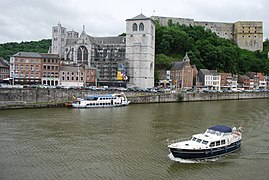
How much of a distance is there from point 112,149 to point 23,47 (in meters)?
118

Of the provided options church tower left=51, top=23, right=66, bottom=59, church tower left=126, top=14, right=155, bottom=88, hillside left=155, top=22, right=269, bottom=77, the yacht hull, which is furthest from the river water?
hillside left=155, top=22, right=269, bottom=77

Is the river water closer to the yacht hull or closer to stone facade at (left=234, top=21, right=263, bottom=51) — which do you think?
the yacht hull

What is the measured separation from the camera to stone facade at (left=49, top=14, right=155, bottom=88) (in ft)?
273

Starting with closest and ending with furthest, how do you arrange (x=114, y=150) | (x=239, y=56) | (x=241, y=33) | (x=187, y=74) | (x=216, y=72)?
(x=114, y=150) → (x=187, y=74) → (x=216, y=72) → (x=239, y=56) → (x=241, y=33)

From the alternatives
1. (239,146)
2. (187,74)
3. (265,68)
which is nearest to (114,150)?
(239,146)

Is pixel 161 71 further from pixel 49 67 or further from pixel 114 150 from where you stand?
pixel 114 150

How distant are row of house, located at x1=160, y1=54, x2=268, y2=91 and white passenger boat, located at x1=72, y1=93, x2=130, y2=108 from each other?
3242 centimetres

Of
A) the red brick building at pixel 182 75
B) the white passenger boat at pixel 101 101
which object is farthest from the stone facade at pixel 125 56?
the white passenger boat at pixel 101 101

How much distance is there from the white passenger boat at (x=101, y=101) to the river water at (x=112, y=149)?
1223 cm

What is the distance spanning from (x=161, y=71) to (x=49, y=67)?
118 feet

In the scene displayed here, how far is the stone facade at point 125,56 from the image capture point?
8312 cm

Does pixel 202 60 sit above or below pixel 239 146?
above

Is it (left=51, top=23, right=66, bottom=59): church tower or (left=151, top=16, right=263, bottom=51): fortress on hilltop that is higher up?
(left=151, top=16, right=263, bottom=51): fortress on hilltop

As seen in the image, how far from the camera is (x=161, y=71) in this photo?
3716 inches
